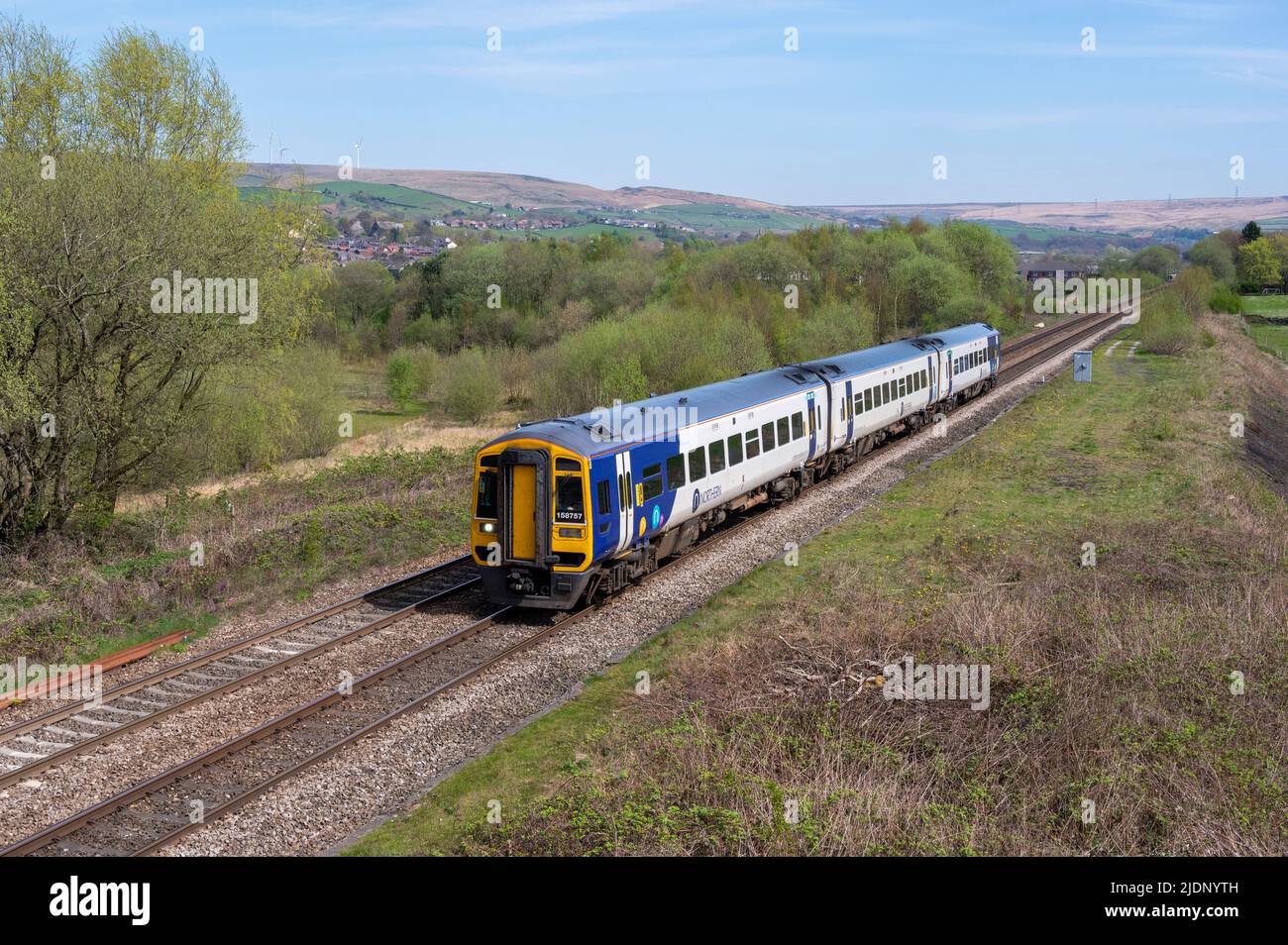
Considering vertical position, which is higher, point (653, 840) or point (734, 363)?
point (734, 363)

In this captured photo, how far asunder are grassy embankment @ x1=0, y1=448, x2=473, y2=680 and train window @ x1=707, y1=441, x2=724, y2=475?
20.5 feet

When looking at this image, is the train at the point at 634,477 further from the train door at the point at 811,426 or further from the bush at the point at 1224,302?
the bush at the point at 1224,302

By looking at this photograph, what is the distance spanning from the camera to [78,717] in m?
13.5

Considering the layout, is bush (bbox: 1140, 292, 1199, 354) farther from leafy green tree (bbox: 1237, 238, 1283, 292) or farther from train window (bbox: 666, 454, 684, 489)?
leafy green tree (bbox: 1237, 238, 1283, 292)

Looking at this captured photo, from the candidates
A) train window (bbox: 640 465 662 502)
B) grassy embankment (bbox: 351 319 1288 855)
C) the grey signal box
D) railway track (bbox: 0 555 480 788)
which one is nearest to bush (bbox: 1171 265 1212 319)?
the grey signal box

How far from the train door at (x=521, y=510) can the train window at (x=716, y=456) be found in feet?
16.6

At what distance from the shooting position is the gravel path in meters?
10.7

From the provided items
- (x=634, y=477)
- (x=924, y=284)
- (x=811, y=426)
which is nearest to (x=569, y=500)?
(x=634, y=477)

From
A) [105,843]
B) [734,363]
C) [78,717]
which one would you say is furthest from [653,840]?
[734,363]

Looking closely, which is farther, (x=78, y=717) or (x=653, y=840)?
(x=78, y=717)

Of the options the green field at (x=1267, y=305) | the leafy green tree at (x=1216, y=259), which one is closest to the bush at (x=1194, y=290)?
the green field at (x=1267, y=305)

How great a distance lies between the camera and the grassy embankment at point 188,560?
17.2 meters

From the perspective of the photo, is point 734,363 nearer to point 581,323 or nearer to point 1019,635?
point 581,323
